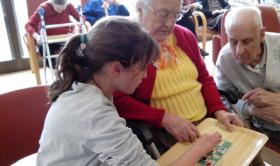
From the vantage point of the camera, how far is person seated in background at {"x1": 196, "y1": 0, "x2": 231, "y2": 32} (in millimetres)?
4539

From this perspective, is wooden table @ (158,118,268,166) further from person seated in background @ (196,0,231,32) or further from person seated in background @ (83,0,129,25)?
person seated in background @ (196,0,231,32)

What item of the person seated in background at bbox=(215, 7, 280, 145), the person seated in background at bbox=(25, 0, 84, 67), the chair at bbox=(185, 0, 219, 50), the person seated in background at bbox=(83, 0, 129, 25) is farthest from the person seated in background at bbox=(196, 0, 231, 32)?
the person seated in background at bbox=(215, 7, 280, 145)

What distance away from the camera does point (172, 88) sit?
1430mm

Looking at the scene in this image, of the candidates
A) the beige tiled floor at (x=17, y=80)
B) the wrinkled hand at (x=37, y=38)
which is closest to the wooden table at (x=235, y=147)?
the wrinkled hand at (x=37, y=38)

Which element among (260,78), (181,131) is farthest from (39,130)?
(260,78)

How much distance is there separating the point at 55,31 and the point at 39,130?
2.94 m

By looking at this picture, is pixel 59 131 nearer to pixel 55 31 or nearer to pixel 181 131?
pixel 181 131

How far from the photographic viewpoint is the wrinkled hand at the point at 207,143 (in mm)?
1069

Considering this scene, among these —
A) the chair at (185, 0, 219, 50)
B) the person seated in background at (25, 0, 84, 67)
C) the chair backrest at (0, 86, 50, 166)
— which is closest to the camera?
the chair backrest at (0, 86, 50, 166)

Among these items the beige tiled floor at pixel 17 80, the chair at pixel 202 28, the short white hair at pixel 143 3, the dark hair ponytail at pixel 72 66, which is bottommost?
the beige tiled floor at pixel 17 80

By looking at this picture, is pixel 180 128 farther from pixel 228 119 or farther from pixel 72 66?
pixel 72 66

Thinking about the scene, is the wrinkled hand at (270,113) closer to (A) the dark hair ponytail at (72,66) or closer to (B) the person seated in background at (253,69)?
(B) the person seated in background at (253,69)

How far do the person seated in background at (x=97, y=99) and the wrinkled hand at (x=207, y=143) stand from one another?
0.10ft

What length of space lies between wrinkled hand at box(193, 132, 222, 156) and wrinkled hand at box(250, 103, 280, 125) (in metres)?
0.53
